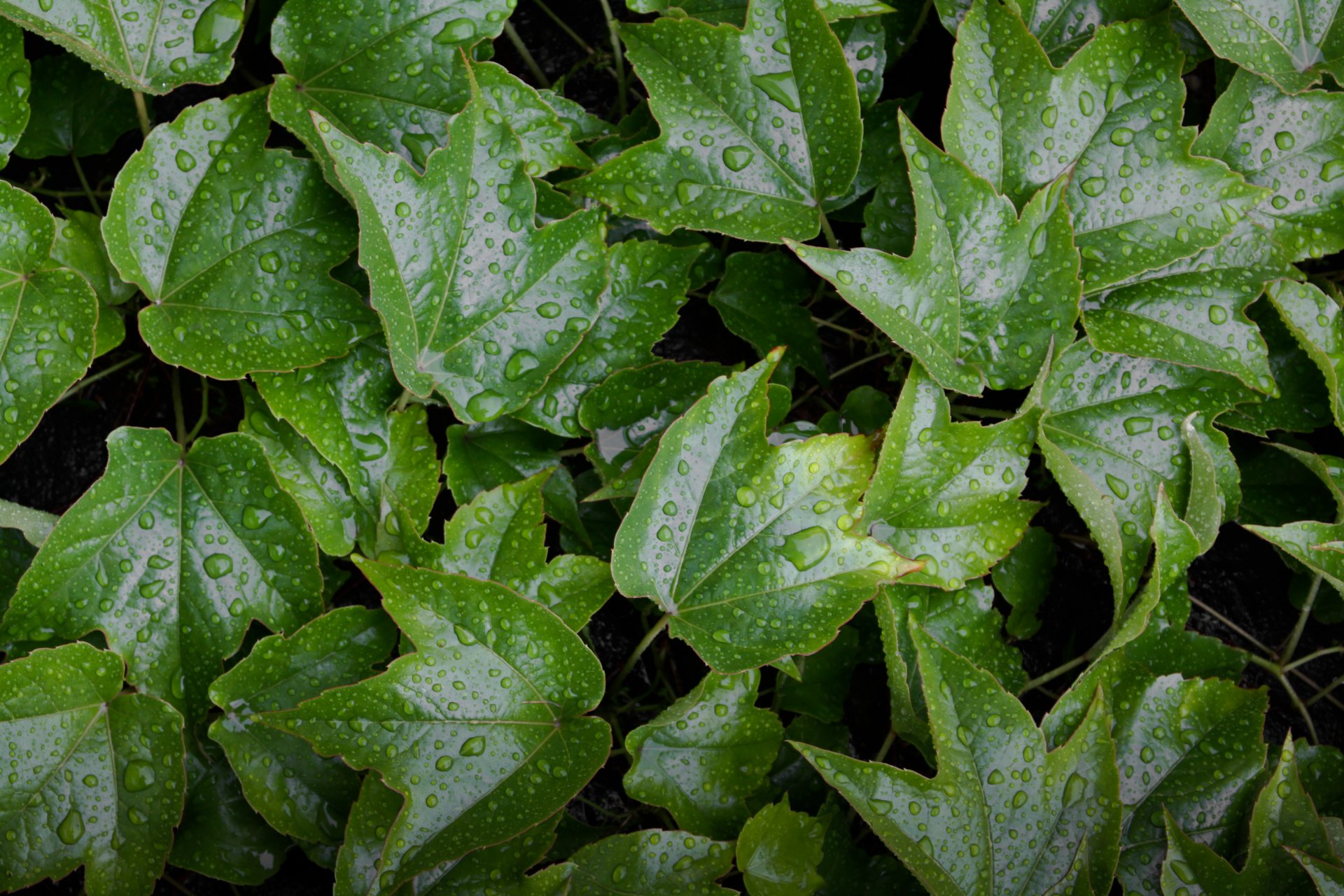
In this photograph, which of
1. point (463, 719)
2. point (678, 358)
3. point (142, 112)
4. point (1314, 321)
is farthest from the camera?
point (678, 358)

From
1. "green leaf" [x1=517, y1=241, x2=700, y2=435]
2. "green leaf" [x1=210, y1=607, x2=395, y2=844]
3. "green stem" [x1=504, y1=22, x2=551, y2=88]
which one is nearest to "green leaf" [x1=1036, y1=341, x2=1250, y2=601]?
"green leaf" [x1=517, y1=241, x2=700, y2=435]

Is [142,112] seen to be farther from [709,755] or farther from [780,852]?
[780,852]

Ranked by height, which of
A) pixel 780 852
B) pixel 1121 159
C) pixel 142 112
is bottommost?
pixel 780 852

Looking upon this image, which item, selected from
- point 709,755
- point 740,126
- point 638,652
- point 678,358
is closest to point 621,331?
point 678,358

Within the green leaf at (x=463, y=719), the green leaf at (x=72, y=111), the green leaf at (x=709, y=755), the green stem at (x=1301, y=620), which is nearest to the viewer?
the green leaf at (x=463, y=719)

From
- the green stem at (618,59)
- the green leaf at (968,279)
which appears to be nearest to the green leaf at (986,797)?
the green leaf at (968,279)

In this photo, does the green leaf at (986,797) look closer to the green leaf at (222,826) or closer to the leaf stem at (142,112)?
the green leaf at (222,826)

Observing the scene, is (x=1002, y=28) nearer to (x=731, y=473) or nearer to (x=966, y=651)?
(x=731, y=473)
